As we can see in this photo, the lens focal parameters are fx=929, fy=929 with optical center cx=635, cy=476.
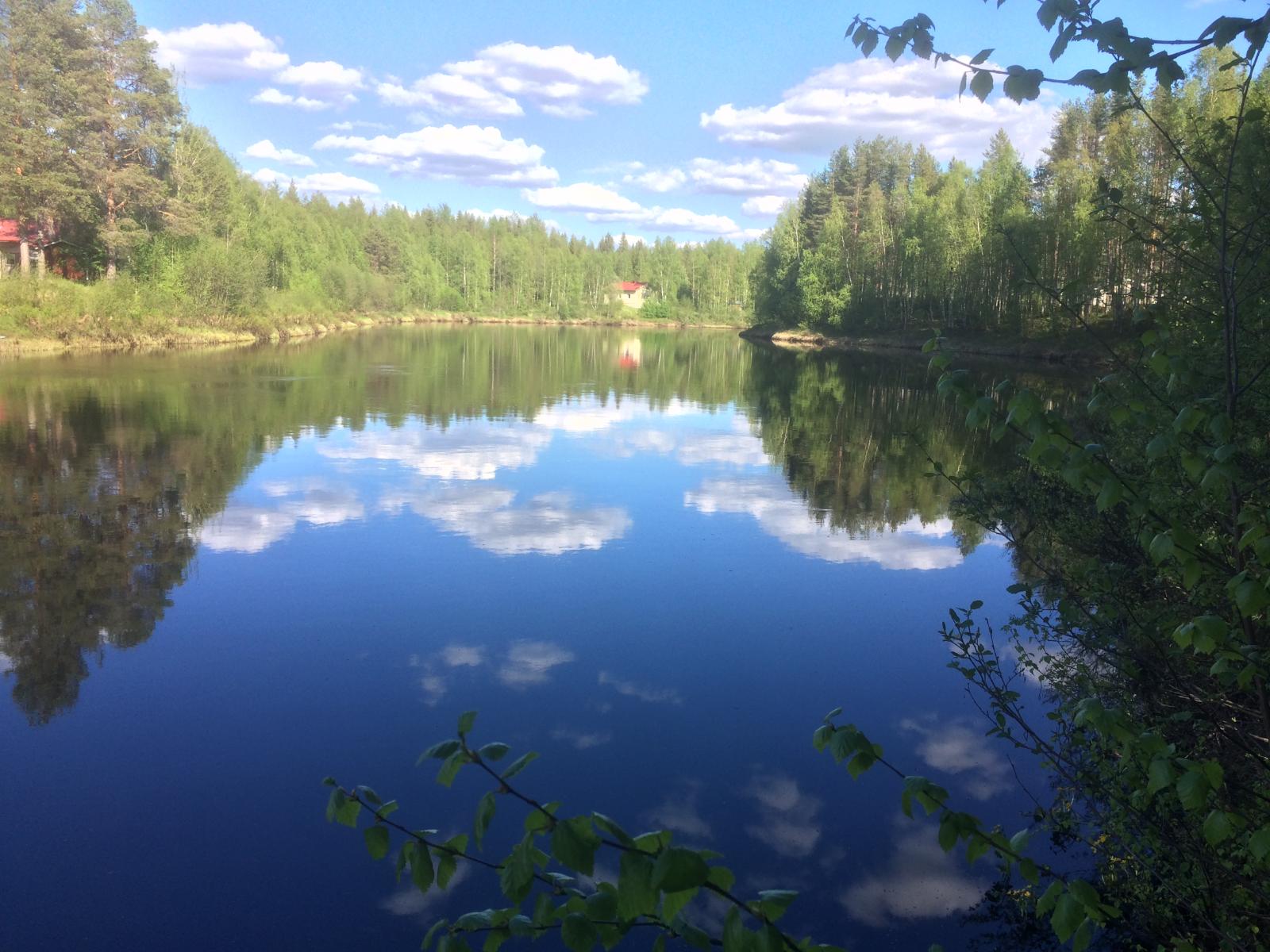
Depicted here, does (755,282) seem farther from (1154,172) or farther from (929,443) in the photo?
(929,443)

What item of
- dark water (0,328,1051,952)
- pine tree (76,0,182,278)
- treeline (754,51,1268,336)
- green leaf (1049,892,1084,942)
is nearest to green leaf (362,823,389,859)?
green leaf (1049,892,1084,942)

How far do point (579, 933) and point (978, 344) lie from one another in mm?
53683

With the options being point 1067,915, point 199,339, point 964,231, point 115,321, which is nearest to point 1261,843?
point 1067,915

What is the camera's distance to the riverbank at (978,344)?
4116cm

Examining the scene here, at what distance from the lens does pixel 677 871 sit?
4.88 ft

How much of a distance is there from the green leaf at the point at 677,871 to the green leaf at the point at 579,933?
189 mm

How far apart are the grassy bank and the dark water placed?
63.8 feet

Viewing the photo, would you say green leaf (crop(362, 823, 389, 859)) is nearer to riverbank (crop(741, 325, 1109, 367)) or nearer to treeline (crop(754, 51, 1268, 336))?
riverbank (crop(741, 325, 1109, 367))

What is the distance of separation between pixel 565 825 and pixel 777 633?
7741mm

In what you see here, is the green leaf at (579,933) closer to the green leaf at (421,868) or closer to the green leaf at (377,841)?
the green leaf at (421,868)

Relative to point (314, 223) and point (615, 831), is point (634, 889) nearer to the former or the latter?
point (615, 831)

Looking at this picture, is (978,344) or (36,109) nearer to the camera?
(36,109)

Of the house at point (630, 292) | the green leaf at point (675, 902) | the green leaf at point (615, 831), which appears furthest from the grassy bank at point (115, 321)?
the house at point (630, 292)

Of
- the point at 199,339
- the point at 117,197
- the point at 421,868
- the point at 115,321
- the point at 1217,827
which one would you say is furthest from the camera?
the point at 199,339
